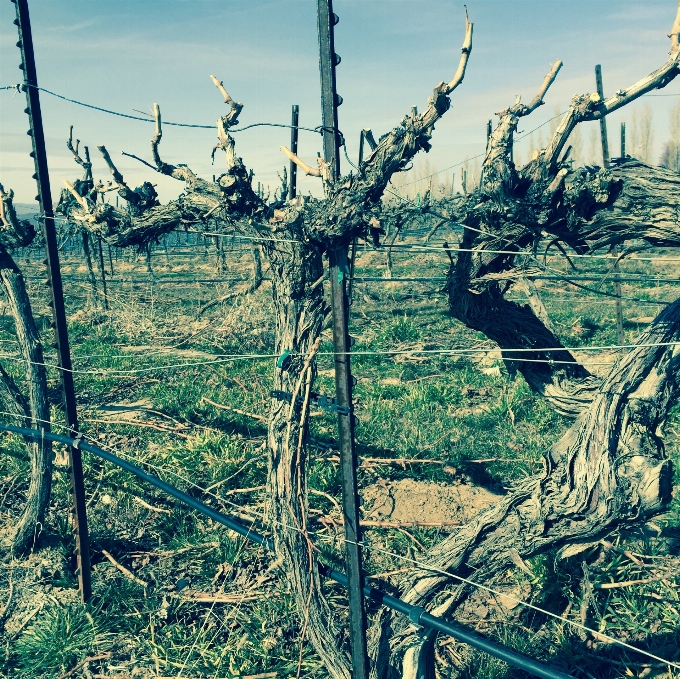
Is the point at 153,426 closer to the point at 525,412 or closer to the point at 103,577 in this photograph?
the point at 103,577

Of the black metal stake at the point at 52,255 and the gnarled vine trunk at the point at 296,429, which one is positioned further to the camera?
the black metal stake at the point at 52,255

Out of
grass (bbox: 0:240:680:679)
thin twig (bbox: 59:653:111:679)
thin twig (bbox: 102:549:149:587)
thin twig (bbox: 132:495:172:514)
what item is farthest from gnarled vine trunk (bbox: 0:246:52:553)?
thin twig (bbox: 59:653:111:679)

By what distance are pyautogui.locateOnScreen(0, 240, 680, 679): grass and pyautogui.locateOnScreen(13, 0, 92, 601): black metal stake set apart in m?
0.21

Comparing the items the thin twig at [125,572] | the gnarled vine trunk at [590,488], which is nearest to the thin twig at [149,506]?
the thin twig at [125,572]

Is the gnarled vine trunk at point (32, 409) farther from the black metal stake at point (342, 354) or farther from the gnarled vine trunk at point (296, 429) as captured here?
the black metal stake at point (342, 354)

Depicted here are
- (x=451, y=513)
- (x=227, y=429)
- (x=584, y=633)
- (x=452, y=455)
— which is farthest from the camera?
(x=227, y=429)

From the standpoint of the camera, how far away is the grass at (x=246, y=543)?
3.99 meters

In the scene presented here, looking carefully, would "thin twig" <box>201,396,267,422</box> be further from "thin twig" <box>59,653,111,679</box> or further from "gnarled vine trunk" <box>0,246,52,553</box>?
"thin twig" <box>59,653,111,679</box>

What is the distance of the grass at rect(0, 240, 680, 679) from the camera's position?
3990mm

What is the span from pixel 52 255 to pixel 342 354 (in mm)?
2747

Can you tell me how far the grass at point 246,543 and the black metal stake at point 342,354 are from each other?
250 mm

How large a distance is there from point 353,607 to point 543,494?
1.15 meters

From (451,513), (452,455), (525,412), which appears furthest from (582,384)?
(525,412)

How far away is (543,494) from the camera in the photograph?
3277mm
